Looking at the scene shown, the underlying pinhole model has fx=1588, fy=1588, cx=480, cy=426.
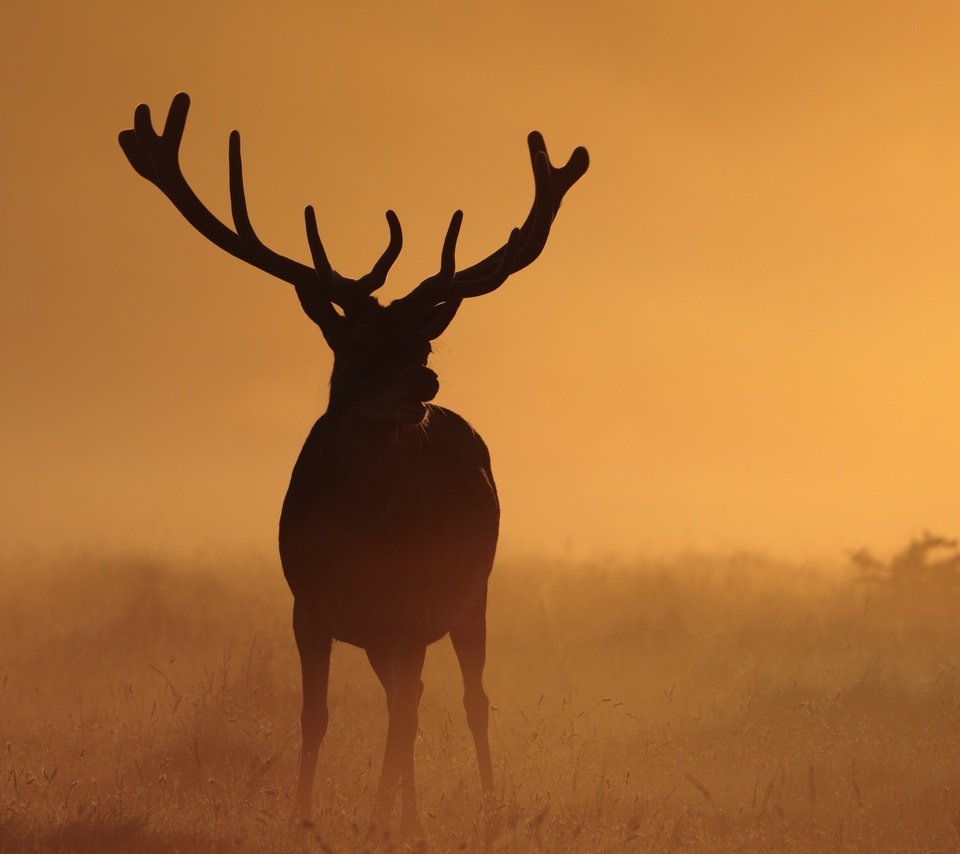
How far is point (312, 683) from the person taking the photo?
948 centimetres

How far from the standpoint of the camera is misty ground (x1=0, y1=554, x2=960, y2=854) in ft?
30.0

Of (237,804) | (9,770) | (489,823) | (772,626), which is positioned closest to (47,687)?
(9,770)

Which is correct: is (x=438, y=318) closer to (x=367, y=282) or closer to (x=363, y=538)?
(x=367, y=282)

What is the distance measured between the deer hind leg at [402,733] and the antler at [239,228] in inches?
77.2

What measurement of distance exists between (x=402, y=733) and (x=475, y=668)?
174 cm

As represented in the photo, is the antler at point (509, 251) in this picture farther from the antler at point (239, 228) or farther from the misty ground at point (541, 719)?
the misty ground at point (541, 719)

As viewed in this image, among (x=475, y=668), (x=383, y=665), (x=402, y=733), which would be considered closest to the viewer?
(x=402, y=733)

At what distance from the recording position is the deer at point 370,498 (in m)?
9.14

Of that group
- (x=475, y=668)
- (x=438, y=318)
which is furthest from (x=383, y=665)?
(x=438, y=318)

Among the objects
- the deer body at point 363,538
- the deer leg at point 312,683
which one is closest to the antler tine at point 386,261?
the deer body at point 363,538

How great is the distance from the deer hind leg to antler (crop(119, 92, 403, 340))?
196 cm

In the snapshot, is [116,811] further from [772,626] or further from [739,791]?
[772,626]

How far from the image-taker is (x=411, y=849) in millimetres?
8438

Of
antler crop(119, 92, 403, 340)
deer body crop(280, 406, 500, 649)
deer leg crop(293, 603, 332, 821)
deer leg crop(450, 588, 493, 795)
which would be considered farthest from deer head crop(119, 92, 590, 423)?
deer leg crop(450, 588, 493, 795)
